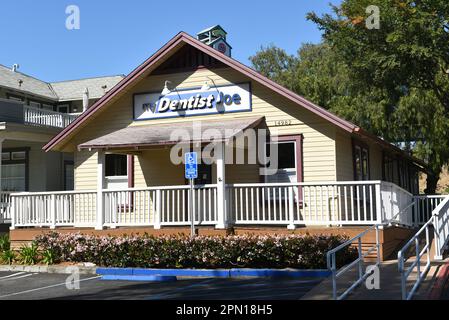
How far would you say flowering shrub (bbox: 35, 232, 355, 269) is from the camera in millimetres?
11711

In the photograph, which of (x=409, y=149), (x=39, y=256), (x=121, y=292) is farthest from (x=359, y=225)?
Answer: (x=409, y=149)

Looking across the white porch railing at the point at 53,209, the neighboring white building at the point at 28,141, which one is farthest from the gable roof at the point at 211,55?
the neighboring white building at the point at 28,141

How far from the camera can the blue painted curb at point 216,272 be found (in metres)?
11.2

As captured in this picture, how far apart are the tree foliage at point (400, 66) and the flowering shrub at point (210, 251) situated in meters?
7.46

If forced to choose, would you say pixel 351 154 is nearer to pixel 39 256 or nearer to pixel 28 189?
pixel 39 256

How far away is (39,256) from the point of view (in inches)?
567

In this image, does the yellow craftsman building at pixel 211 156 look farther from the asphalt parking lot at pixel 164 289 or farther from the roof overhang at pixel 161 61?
the asphalt parking lot at pixel 164 289

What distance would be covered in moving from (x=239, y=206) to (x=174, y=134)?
8.99ft

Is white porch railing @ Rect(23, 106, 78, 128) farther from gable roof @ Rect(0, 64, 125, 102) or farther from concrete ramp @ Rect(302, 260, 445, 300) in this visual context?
concrete ramp @ Rect(302, 260, 445, 300)

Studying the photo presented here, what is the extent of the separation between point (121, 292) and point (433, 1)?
1227cm

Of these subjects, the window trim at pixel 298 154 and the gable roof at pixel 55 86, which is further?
the gable roof at pixel 55 86

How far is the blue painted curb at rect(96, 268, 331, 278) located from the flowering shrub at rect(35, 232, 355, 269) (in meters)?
0.39

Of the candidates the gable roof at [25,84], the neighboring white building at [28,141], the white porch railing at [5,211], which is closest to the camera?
the white porch railing at [5,211]

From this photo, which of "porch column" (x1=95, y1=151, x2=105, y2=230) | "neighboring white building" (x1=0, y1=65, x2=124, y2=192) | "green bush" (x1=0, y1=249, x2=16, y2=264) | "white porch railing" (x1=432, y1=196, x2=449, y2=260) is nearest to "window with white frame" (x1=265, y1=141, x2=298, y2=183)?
"white porch railing" (x1=432, y1=196, x2=449, y2=260)
